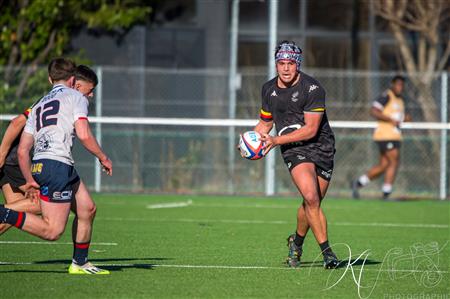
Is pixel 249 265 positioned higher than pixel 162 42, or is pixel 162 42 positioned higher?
pixel 162 42

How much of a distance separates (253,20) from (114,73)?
12.3 feet

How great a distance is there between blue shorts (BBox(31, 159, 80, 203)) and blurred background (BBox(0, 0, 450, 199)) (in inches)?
408

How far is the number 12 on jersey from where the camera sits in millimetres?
8328

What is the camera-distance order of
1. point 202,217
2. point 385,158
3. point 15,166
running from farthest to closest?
point 385,158 → point 202,217 → point 15,166

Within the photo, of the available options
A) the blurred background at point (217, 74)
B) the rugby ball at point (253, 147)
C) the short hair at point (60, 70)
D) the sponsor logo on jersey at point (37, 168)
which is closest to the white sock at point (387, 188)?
the blurred background at point (217, 74)

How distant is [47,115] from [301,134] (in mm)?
2427

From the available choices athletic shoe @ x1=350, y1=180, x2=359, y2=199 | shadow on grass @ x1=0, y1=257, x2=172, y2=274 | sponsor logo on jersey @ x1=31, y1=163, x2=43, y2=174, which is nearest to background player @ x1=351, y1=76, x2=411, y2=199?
athletic shoe @ x1=350, y1=180, x2=359, y2=199

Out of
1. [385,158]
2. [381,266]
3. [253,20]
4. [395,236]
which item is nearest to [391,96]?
[385,158]

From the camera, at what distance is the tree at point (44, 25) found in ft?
69.2

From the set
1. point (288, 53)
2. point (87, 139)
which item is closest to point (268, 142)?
point (288, 53)

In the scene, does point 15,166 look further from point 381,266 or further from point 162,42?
point 162,42

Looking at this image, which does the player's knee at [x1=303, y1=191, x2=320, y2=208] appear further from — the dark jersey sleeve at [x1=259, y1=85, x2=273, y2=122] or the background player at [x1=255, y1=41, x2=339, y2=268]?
the dark jersey sleeve at [x1=259, y1=85, x2=273, y2=122]

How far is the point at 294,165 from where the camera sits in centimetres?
948

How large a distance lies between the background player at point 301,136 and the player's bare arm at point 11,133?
2.30m
